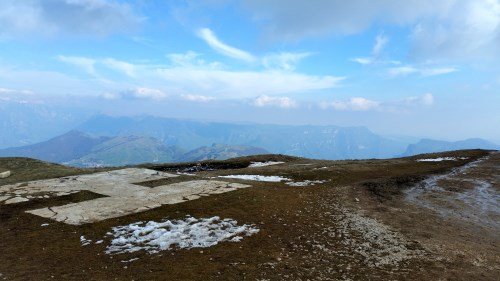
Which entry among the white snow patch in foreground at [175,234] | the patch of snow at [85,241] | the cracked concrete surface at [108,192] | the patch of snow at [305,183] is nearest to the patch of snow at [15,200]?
the cracked concrete surface at [108,192]

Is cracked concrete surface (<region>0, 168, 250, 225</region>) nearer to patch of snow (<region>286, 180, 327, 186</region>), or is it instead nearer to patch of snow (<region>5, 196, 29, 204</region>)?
patch of snow (<region>5, 196, 29, 204</region>)

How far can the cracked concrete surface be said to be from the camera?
61.8 feet

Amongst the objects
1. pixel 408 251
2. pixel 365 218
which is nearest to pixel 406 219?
pixel 365 218

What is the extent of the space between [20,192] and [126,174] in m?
8.96

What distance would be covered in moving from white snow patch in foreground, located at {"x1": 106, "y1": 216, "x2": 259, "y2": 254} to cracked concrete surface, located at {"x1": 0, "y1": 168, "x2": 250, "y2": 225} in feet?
9.80

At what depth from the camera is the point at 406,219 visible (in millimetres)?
19000

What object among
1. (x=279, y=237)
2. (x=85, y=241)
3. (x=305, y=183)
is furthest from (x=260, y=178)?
(x=85, y=241)

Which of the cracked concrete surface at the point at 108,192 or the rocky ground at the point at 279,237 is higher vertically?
the cracked concrete surface at the point at 108,192

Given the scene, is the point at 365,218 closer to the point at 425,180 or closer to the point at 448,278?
the point at 448,278

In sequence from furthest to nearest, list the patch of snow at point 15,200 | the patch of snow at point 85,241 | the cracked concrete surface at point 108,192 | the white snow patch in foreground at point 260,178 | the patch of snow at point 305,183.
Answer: the white snow patch in foreground at point 260,178 → the patch of snow at point 305,183 → the patch of snow at point 15,200 → the cracked concrete surface at point 108,192 → the patch of snow at point 85,241

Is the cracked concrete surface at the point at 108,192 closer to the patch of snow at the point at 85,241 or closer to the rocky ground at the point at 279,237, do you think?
the rocky ground at the point at 279,237

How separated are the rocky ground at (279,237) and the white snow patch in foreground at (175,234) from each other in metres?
0.06

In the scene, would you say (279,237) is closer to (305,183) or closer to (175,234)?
(175,234)

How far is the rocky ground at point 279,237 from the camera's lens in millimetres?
11992
